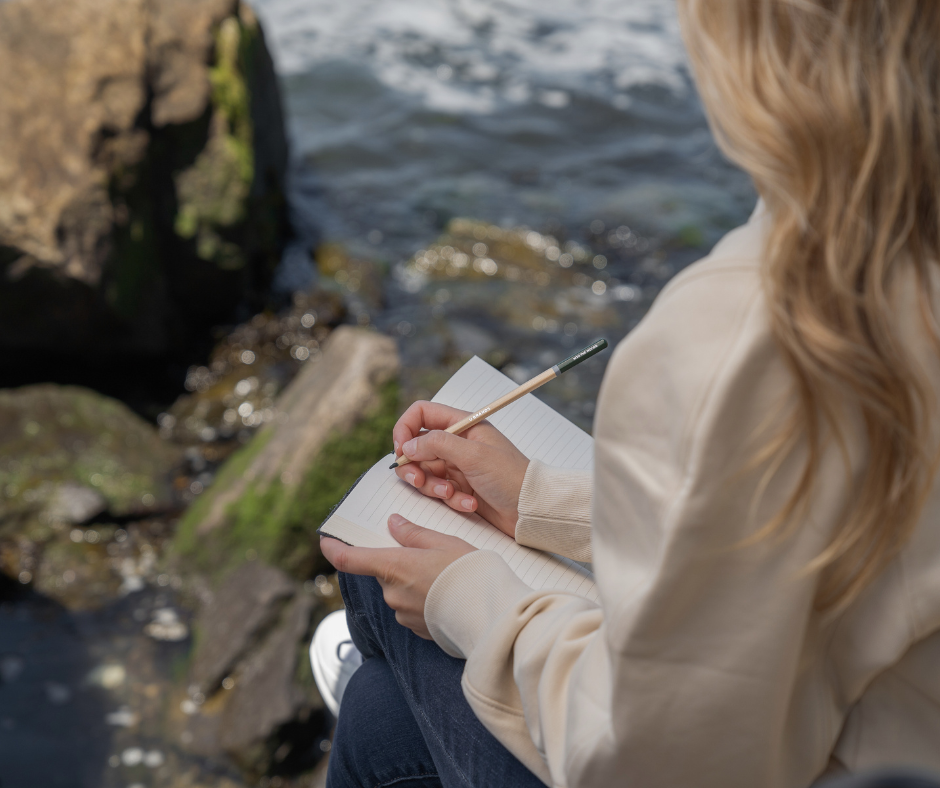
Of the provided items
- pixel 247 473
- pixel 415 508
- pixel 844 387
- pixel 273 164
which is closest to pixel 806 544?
pixel 844 387

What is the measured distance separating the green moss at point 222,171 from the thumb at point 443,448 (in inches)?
129

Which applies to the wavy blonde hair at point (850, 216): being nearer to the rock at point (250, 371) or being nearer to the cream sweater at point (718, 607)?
the cream sweater at point (718, 607)

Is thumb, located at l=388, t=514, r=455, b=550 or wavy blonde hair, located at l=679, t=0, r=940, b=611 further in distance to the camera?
thumb, located at l=388, t=514, r=455, b=550

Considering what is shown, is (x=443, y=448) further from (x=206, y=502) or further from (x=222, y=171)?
(x=222, y=171)

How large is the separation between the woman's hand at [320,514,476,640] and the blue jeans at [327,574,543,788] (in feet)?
0.26

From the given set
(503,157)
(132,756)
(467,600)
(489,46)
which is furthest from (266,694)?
(489,46)

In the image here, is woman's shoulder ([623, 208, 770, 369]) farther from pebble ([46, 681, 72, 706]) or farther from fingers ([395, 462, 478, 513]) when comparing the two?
pebble ([46, 681, 72, 706])

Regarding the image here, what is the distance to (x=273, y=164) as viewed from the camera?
17.8 ft

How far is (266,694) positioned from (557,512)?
5.14 ft

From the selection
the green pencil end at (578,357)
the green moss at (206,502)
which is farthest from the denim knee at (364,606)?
the green moss at (206,502)

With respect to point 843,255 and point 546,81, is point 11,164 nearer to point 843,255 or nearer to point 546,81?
point 843,255

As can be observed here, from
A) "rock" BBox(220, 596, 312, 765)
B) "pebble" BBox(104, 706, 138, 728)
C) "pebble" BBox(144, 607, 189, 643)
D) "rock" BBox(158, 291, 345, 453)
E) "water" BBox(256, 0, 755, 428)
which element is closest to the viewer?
"rock" BBox(220, 596, 312, 765)

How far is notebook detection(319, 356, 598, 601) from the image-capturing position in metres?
1.44

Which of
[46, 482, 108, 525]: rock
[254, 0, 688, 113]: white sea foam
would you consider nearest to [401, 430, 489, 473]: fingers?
[46, 482, 108, 525]: rock
